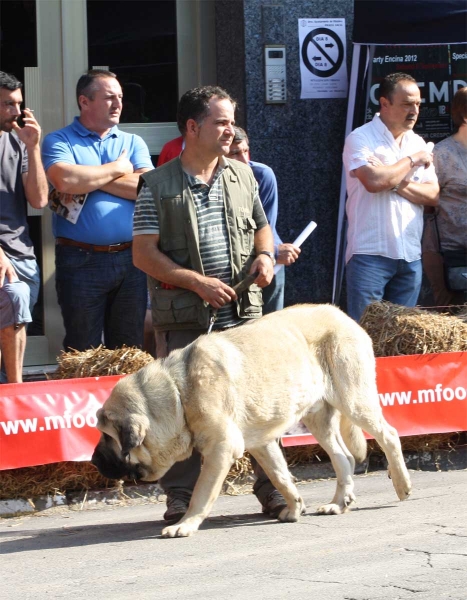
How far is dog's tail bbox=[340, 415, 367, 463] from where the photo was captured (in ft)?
21.8

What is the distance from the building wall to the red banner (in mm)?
2224

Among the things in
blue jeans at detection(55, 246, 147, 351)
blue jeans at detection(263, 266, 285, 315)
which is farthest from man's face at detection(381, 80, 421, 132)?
blue jeans at detection(55, 246, 147, 351)

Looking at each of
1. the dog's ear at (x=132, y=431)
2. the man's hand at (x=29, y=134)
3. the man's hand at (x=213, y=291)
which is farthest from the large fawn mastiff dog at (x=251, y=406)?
the man's hand at (x=29, y=134)

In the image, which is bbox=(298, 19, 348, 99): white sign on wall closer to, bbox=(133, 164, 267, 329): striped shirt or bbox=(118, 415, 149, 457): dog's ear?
bbox=(133, 164, 267, 329): striped shirt

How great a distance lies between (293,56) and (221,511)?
175 inches

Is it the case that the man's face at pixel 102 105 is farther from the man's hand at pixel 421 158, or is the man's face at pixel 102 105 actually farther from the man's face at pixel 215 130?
the man's hand at pixel 421 158

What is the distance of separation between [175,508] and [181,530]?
0.53 m

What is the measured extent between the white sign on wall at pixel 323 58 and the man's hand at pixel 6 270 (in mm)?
3473

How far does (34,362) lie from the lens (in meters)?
9.40

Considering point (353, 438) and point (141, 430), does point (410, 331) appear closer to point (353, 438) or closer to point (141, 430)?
point (353, 438)

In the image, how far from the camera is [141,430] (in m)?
5.69

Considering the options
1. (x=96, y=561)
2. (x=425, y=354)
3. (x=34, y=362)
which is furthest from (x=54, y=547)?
(x=34, y=362)

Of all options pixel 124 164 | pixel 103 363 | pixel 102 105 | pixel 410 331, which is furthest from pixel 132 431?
pixel 102 105

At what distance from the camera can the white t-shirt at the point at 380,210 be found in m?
8.32
